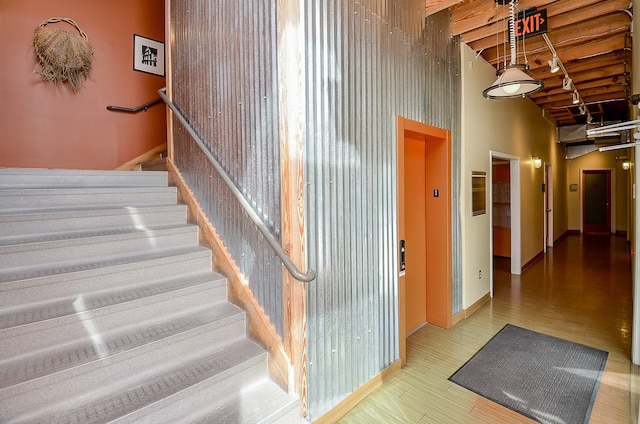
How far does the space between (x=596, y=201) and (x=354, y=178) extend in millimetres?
13105

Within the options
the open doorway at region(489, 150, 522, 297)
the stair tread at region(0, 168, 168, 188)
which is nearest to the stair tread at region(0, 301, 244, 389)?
the stair tread at region(0, 168, 168, 188)

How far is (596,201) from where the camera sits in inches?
459

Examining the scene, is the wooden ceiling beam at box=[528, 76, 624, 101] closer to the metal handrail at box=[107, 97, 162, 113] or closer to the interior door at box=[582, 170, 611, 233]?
the metal handrail at box=[107, 97, 162, 113]

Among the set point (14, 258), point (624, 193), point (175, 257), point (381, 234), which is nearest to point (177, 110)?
point (175, 257)

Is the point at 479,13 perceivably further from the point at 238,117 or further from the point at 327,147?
the point at 238,117

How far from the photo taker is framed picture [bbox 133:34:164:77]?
4.52 meters

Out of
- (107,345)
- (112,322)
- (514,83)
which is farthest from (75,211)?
(514,83)

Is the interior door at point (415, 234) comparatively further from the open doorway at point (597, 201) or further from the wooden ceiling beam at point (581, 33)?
the open doorway at point (597, 201)

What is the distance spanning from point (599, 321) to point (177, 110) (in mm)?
5258

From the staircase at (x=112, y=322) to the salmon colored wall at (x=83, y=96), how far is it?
118cm

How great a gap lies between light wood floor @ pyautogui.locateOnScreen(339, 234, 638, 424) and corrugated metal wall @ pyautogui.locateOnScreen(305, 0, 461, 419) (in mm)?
297

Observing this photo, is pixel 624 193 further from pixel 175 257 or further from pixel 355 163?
pixel 175 257

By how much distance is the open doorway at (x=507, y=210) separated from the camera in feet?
19.4

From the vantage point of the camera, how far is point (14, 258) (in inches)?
85.6
